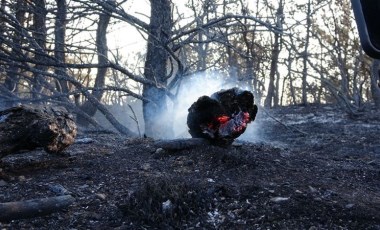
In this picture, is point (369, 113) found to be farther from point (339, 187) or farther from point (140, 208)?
point (140, 208)

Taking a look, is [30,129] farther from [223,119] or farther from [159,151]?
[223,119]

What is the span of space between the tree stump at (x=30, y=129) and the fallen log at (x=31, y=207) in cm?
82

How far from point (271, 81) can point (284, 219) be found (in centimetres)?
1419

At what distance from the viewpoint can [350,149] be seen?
5.80m

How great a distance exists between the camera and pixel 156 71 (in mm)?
6008

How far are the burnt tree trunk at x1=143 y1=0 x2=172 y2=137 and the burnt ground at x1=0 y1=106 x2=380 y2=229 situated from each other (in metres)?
1.14

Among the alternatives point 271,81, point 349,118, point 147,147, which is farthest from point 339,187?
point 271,81

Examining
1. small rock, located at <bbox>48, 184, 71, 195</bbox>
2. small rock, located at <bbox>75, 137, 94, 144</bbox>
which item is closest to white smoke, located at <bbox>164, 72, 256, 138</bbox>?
small rock, located at <bbox>75, 137, 94, 144</bbox>

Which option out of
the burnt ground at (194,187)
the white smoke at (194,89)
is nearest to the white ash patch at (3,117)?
the burnt ground at (194,187)

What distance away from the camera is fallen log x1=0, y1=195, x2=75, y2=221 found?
2.37 meters

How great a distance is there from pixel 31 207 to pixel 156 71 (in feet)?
12.3

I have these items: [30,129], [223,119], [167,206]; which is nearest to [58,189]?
[30,129]

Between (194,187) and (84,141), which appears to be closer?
(194,187)

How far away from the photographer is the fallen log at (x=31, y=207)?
2.37 metres
